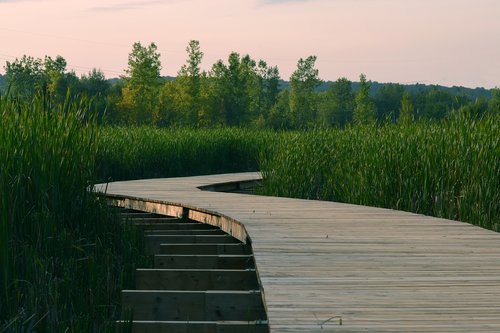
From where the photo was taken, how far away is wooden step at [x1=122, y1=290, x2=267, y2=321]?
4.38 meters

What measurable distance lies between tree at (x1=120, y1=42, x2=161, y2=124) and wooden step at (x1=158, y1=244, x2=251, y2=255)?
6106cm

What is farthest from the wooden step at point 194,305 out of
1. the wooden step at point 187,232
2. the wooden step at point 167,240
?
the wooden step at point 187,232

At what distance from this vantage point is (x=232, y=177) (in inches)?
557

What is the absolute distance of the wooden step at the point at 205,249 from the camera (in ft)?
21.5

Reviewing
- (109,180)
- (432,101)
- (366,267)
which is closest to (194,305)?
(366,267)

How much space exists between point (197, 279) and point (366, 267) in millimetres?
1080

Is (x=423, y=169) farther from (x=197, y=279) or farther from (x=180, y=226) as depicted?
(x=197, y=279)

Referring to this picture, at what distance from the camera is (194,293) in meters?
4.48

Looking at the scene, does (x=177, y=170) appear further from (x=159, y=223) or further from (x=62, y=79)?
(x=62, y=79)

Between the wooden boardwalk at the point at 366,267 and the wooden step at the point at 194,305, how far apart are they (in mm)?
172

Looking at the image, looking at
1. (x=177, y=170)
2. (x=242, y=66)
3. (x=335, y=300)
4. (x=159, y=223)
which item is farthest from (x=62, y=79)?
(x=335, y=300)

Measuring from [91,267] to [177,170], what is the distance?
10.5 m

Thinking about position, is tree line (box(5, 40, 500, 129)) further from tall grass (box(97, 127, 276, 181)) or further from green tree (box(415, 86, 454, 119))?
tall grass (box(97, 127, 276, 181))

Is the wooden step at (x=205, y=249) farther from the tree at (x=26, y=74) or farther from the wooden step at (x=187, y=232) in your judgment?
the tree at (x=26, y=74)
